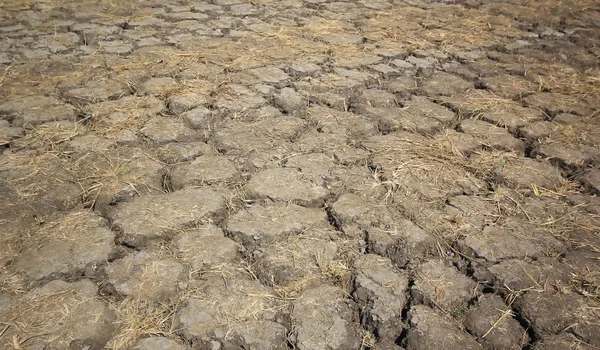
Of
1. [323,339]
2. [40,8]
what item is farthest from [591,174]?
[40,8]

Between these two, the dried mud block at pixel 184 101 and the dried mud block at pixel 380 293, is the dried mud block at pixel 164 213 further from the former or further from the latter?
the dried mud block at pixel 184 101

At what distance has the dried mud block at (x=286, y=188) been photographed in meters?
2.33

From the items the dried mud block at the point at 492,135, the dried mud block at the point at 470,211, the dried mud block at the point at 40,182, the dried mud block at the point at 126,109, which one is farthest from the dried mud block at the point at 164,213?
the dried mud block at the point at 492,135

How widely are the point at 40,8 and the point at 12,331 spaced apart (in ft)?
12.3

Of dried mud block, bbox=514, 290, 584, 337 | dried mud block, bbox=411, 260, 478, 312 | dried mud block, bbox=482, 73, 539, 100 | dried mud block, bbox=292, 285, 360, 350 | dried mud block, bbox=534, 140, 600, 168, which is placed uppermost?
dried mud block, bbox=482, 73, 539, 100

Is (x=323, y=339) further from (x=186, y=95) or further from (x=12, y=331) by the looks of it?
(x=186, y=95)

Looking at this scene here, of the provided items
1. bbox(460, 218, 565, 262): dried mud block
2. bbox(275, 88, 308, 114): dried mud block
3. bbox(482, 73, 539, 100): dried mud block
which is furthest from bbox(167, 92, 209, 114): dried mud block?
bbox(482, 73, 539, 100): dried mud block

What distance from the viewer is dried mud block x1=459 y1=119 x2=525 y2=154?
9.55ft

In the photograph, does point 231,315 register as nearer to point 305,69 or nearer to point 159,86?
point 159,86

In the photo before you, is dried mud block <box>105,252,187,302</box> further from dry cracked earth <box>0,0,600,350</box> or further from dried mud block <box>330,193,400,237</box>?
dried mud block <box>330,193,400,237</box>

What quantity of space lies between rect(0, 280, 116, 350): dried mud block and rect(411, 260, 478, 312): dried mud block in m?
1.10

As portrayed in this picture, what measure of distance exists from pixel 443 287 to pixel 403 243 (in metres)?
0.26

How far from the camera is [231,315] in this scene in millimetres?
1736

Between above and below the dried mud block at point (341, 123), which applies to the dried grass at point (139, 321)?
below
